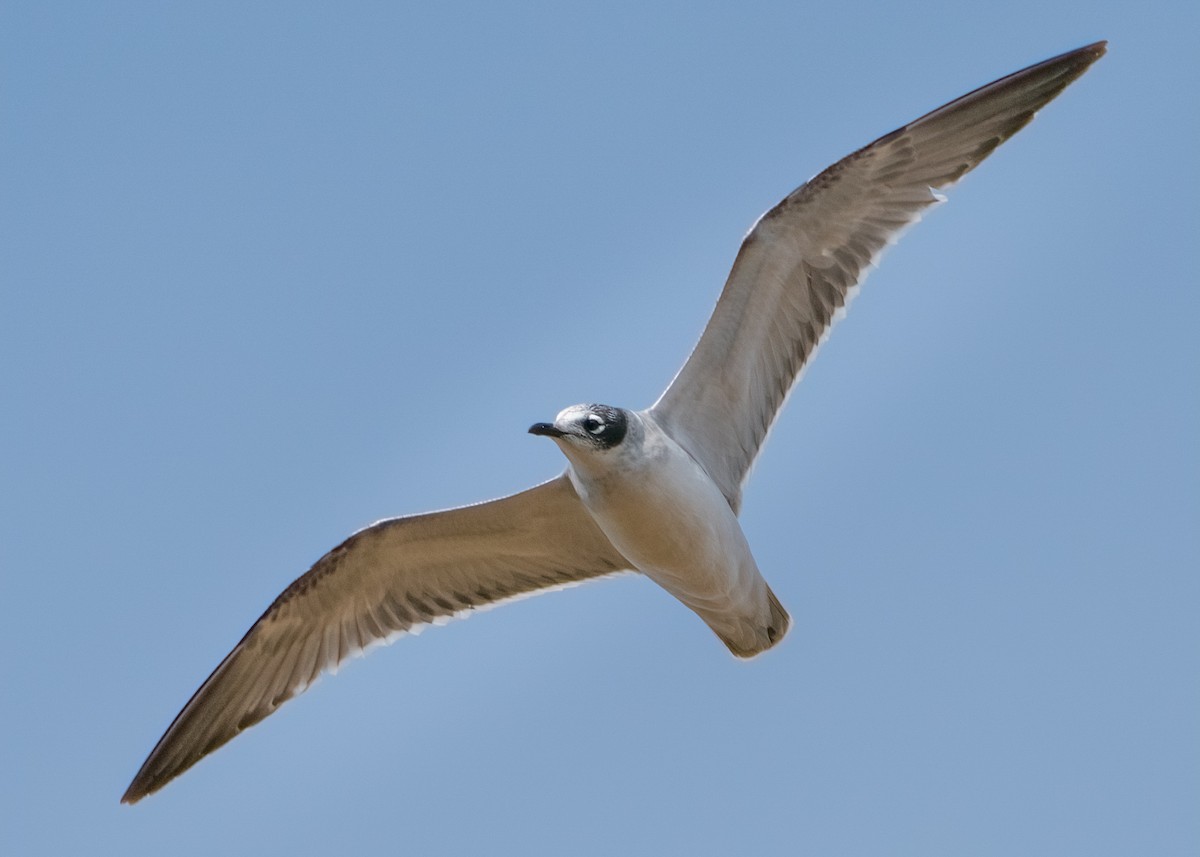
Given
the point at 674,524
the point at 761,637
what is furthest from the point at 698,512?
the point at 761,637

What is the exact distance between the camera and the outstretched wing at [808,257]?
1202cm

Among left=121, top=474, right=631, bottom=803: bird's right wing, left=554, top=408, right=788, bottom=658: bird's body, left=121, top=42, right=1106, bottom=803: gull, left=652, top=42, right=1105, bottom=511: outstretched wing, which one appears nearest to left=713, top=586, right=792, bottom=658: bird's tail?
left=121, top=42, right=1106, bottom=803: gull

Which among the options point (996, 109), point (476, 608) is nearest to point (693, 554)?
point (476, 608)

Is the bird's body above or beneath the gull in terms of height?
beneath

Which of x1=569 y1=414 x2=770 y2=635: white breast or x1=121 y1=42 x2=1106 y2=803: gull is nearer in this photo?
x1=569 y1=414 x2=770 y2=635: white breast

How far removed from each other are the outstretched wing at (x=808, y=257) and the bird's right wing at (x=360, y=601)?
119 centimetres

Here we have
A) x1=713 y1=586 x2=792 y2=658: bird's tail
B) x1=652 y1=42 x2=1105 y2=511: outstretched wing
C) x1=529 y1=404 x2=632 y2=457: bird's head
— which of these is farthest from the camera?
x1=713 y1=586 x2=792 y2=658: bird's tail

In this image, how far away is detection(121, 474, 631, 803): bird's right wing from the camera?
1255 centimetres

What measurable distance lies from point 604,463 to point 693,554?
0.83 m

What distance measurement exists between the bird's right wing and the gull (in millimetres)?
11

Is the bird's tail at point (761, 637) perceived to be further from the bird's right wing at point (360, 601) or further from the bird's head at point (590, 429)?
the bird's head at point (590, 429)

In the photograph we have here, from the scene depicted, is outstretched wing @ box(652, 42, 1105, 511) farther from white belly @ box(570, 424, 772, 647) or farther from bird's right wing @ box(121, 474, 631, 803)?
bird's right wing @ box(121, 474, 631, 803)

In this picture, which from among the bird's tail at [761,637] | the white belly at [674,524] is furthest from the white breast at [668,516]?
the bird's tail at [761,637]

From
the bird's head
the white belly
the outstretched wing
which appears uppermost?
the outstretched wing
